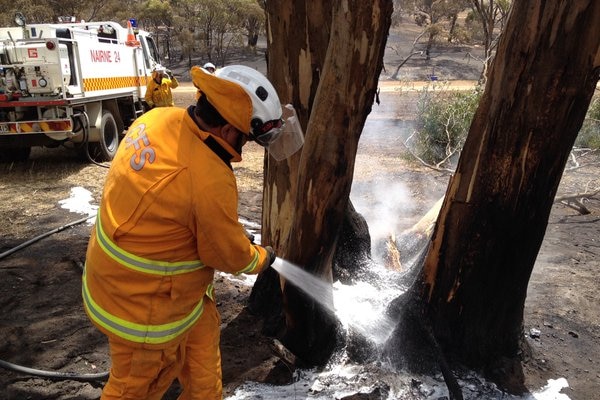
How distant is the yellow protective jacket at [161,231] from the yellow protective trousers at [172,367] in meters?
0.09

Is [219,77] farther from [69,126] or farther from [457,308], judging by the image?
[69,126]

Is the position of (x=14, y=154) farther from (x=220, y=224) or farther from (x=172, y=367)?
(x=220, y=224)

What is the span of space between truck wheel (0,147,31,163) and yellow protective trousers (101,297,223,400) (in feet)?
25.0

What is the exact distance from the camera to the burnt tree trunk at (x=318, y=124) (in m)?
2.76

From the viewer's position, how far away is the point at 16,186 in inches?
290

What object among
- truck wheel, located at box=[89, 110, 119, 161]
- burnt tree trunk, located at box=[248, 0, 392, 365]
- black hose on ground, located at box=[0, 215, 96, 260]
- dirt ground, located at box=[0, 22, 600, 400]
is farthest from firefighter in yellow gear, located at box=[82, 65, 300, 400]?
truck wheel, located at box=[89, 110, 119, 161]

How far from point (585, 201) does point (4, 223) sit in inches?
297

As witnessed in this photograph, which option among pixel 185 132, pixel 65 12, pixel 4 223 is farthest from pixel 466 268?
pixel 65 12

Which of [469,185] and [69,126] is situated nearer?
[469,185]

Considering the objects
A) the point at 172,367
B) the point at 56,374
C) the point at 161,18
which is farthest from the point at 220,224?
the point at 161,18

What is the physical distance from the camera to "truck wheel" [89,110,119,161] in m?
8.65

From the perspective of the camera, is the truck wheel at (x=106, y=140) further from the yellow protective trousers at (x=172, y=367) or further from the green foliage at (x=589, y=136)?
the green foliage at (x=589, y=136)

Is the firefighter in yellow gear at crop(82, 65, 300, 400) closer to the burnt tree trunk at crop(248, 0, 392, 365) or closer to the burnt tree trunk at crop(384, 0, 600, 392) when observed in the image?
the burnt tree trunk at crop(248, 0, 392, 365)

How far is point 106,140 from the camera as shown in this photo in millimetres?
9109
